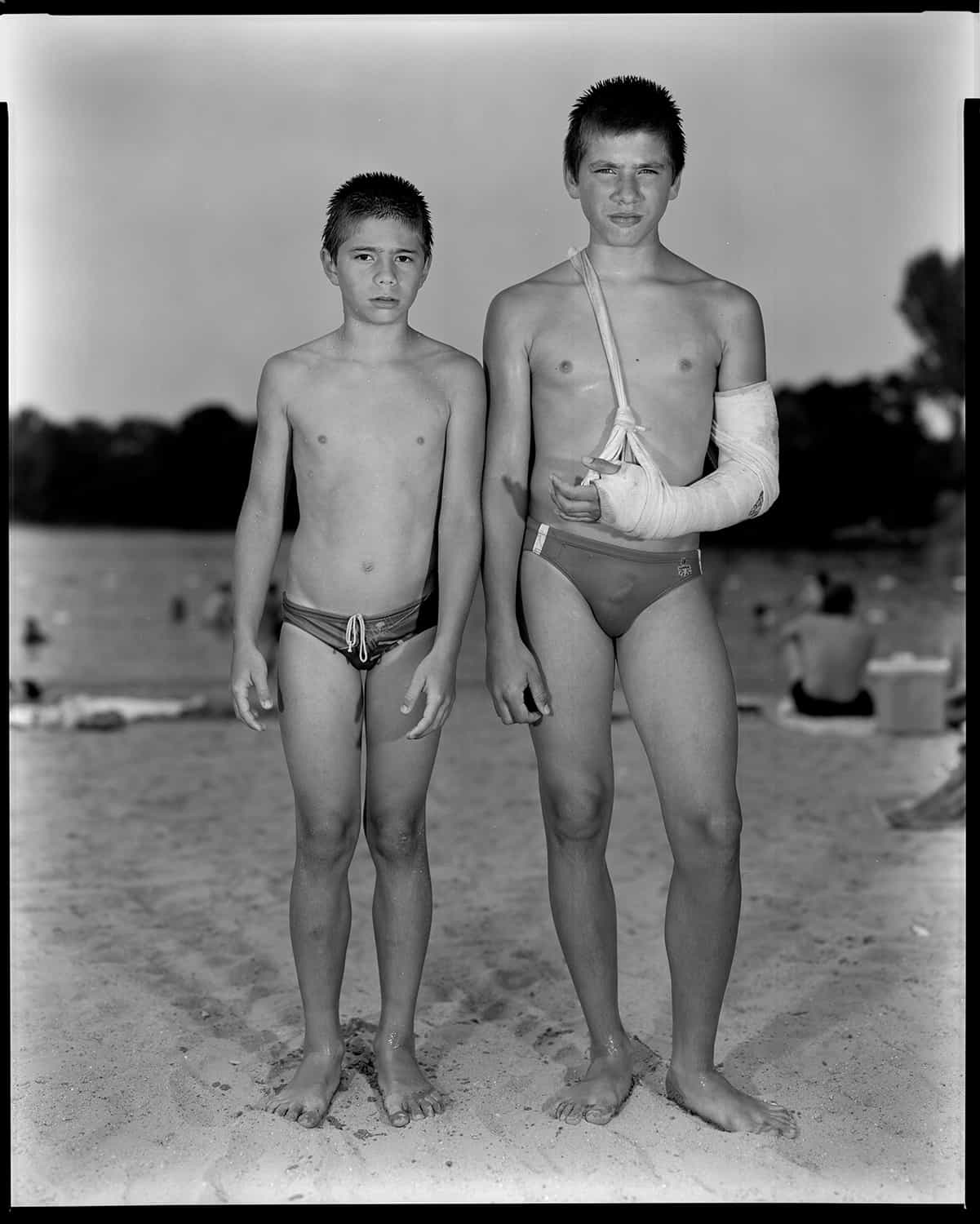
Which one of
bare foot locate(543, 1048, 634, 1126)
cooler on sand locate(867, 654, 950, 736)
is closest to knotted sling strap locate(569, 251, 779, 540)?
bare foot locate(543, 1048, 634, 1126)

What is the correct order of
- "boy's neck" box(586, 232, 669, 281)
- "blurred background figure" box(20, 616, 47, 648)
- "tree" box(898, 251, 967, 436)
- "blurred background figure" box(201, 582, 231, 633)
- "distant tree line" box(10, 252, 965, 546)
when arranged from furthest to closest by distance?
1. "tree" box(898, 251, 967, 436)
2. "distant tree line" box(10, 252, 965, 546)
3. "blurred background figure" box(201, 582, 231, 633)
4. "blurred background figure" box(20, 616, 47, 648)
5. "boy's neck" box(586, 232, 669, 281)

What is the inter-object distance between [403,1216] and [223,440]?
17009mm

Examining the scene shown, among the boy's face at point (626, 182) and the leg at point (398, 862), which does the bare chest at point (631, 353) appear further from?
the leg at point (398, 862)

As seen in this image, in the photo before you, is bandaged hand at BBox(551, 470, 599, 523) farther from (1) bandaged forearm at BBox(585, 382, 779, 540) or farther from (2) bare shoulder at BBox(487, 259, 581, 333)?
(2) bare shoulder at BBox(487, 259, 581, 333)

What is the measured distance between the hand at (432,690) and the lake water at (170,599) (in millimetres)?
8072

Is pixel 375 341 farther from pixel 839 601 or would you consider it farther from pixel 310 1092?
pixel 839 601

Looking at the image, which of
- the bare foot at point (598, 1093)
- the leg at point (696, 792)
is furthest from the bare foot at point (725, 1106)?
the bare foot at point (598, 1093)

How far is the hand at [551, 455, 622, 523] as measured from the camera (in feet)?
9.27

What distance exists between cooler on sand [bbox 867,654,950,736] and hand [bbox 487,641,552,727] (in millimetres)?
5720

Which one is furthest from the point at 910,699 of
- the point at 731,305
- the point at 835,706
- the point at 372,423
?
the point at 372,423

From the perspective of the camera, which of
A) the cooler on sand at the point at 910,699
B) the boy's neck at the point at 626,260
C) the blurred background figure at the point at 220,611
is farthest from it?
the blurred background figure at the point at 220,611

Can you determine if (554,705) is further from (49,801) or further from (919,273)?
(919,273)

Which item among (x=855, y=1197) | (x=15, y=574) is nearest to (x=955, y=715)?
(x=855, y=1197)

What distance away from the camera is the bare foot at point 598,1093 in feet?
10.5
